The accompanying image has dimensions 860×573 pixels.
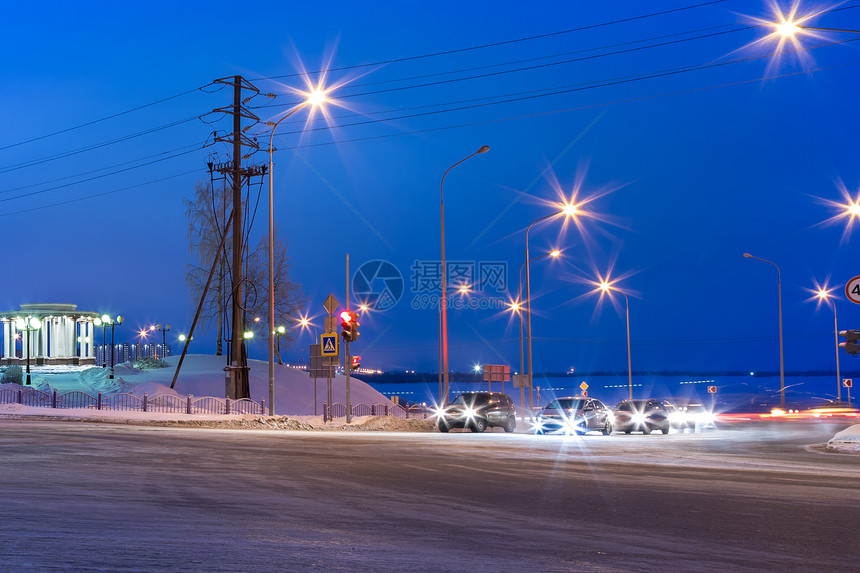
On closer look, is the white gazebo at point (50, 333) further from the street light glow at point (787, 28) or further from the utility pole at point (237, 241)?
the street light glow at point (787, 28)

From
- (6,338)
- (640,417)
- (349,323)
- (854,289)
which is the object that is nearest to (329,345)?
(349,323)

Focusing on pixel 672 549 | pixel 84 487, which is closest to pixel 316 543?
pixel 672 549

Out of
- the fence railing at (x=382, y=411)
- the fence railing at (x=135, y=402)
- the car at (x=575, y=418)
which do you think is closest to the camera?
the car at (x=575, y=418)

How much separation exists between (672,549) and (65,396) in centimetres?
3903

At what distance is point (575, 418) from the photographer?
110ft

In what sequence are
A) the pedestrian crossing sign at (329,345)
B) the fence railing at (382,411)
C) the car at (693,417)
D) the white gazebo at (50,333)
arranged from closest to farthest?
the pedestrian crossing sign at (329,345) < the car at (693,417) < the fence railing at (382,411) < the white gazebo at (50,333)

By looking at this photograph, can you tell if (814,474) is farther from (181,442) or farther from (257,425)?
(257,425)

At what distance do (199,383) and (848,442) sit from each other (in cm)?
3955

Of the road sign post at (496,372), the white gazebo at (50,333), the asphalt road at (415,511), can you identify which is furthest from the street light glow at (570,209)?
the white gazebo at (50,333)

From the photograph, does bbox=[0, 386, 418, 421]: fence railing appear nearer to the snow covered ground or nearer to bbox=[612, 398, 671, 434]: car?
the snow covered ground

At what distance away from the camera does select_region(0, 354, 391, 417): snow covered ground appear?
Result: 49.9 m

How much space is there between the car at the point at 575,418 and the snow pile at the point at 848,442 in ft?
34.4

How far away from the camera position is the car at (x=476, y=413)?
3344cm

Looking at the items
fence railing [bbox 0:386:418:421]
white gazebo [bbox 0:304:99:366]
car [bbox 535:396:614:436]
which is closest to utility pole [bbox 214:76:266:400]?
fence railing [bbox 0:386:418:421]
